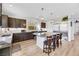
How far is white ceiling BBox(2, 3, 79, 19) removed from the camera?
2.24 meters

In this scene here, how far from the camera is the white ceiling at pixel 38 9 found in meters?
2.24

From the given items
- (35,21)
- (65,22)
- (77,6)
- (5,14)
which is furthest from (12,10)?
(77,6)

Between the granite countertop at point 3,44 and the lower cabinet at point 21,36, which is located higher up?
the lower cabinet at point 21,36

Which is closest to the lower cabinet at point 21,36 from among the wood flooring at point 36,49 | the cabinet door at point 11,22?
the wood flooring at point 36,49

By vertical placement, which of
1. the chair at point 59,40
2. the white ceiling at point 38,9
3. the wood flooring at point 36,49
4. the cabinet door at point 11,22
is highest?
the white ceiling at point 38,9

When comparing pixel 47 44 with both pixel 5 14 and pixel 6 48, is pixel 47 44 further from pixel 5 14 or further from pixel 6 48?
pixel 5 14

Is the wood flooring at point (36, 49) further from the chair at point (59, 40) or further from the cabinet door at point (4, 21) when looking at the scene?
the cabinet door at point (4, 21)

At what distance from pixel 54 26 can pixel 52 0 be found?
0.55 metres

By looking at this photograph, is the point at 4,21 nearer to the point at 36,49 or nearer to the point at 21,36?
the point at 21,36

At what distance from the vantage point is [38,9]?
2.30 meters

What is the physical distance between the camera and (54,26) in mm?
2340

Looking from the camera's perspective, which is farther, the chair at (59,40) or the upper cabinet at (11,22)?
the chair at (59,40)

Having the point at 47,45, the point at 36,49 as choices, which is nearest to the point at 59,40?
the point at 47,45

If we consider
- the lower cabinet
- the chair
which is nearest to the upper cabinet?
the lower cabinet
